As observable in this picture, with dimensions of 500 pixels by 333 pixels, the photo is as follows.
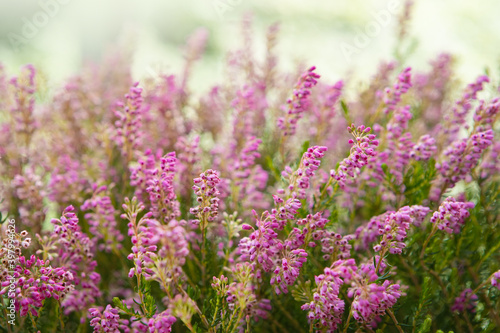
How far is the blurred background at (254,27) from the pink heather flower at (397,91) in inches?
84.6

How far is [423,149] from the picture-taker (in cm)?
92

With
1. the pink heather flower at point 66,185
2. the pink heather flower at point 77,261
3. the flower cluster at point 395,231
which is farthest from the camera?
the pink heather flower at point 66,185

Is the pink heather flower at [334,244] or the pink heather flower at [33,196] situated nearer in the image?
the pink heather flower at [334,244]

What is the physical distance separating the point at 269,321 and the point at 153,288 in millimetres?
292

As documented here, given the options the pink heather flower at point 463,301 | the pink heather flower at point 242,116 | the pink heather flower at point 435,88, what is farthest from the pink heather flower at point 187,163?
the pink heather flower at point 435,88

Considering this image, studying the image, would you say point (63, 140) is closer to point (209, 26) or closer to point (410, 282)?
point (410, 282)

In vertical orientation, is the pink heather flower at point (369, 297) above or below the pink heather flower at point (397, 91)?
below

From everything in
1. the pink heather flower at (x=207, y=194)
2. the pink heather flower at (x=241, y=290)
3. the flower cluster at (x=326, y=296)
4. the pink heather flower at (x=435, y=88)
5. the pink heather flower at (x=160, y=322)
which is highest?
the pink heather flower at (x=435, y=88)

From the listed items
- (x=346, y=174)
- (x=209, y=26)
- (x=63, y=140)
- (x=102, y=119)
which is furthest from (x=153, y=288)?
(x=209, y=26)

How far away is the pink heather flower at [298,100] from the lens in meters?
0.89

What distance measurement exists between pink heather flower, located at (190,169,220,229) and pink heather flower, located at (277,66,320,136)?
31 cm

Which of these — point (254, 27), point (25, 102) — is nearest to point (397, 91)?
point (25, 102)

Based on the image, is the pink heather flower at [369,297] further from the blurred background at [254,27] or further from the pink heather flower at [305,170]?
the blurred background at [254,27]

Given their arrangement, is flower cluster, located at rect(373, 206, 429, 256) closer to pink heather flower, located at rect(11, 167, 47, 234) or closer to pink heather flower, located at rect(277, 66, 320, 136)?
pink heather flower, located at rect(277, 66, 320, 136)
